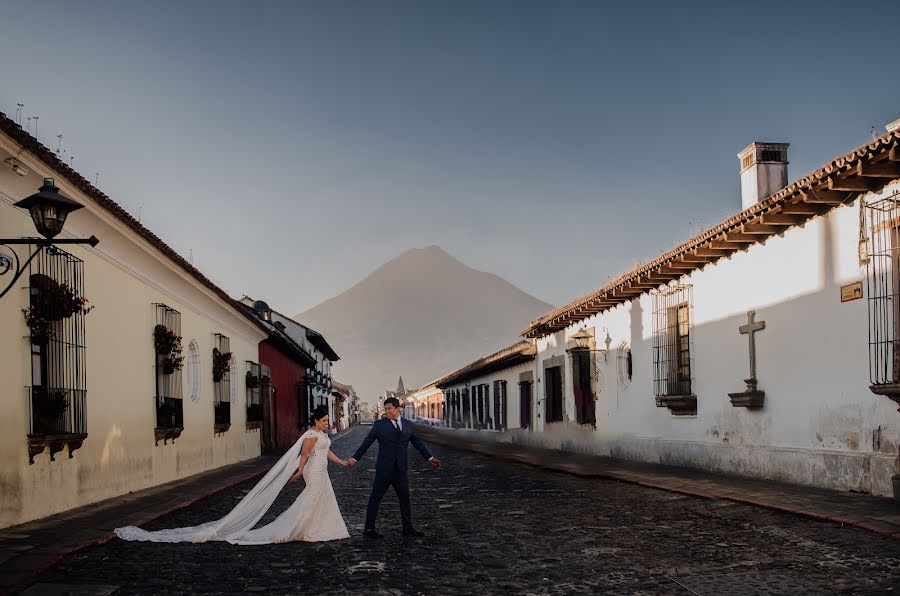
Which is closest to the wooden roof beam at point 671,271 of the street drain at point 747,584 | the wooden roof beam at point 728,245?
the wooden roof beam at point 728,245

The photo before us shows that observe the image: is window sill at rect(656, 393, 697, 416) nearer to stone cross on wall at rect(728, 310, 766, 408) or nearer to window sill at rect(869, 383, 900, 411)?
stone cross on wall at rect(728, 310, 766, 408)

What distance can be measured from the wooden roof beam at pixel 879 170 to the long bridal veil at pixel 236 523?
7011 millimetres

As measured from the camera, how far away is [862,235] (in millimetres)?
10352

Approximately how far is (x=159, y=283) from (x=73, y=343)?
15.2 feet

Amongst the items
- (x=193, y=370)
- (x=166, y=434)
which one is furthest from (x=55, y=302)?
(x=193, y=370)

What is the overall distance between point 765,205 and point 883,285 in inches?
86.7

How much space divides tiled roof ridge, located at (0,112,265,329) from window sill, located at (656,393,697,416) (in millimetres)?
9159

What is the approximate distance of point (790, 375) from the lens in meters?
12.3

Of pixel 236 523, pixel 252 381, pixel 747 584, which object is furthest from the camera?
pixel 252 381

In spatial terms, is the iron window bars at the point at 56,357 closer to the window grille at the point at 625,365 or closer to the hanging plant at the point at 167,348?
the hanging plant at the point at 167,348

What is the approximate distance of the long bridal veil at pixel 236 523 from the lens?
805cm

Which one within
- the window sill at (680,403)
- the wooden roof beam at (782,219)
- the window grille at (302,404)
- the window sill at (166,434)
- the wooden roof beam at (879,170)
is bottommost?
the window grille at (302,404)

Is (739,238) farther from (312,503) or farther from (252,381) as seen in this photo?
(252,381)

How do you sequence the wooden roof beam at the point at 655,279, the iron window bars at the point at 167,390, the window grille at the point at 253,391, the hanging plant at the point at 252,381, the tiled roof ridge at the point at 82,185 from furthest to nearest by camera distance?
the window grille at the point at 253,391, the hanging plant at the point at 252,381, the wooden roof beam at the point at 655,279, the iron window bars at the point at 167,390, the tiled roof ridge at the point at 82,185
